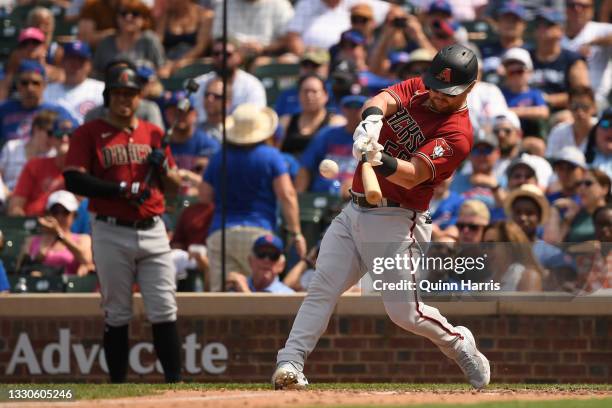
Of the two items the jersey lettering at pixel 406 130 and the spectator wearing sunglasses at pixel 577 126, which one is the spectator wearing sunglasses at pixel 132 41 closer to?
the spectator wearing sunglasses at pixel 577 126

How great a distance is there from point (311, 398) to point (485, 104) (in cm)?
567

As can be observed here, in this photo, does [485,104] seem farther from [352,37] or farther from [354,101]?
[352,37]

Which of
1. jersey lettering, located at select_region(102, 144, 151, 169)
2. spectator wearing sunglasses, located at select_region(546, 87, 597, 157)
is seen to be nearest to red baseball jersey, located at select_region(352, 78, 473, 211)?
jersey lettering, located at select_region(102, 144, 151, 169)

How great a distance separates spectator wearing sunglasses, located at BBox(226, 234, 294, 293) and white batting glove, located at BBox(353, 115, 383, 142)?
3.29 m

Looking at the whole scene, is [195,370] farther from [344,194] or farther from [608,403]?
[608,403]

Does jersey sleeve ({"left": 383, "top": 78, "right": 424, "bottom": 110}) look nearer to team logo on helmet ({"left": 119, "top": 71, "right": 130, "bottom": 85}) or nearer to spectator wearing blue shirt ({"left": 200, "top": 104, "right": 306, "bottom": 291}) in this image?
team logo on helmet ({"left": 119, "top": 71, "right": 130, "bottom": 85})

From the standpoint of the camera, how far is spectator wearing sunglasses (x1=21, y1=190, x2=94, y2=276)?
32.9 feet

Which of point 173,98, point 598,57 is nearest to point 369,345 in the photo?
point 173,98

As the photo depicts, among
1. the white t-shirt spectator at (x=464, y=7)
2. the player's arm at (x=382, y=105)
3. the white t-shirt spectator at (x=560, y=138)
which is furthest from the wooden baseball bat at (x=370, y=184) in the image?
the white t-shirt spectator at (x=464, y=7)

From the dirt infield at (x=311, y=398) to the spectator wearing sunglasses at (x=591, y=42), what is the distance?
5380 mm

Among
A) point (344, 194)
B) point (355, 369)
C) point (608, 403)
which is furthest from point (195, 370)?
point (608, 403)

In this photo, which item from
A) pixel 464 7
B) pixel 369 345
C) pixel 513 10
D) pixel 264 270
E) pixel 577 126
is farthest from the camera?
pixel 464 7

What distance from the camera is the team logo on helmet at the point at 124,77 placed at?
848cm

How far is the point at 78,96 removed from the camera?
474 inches
